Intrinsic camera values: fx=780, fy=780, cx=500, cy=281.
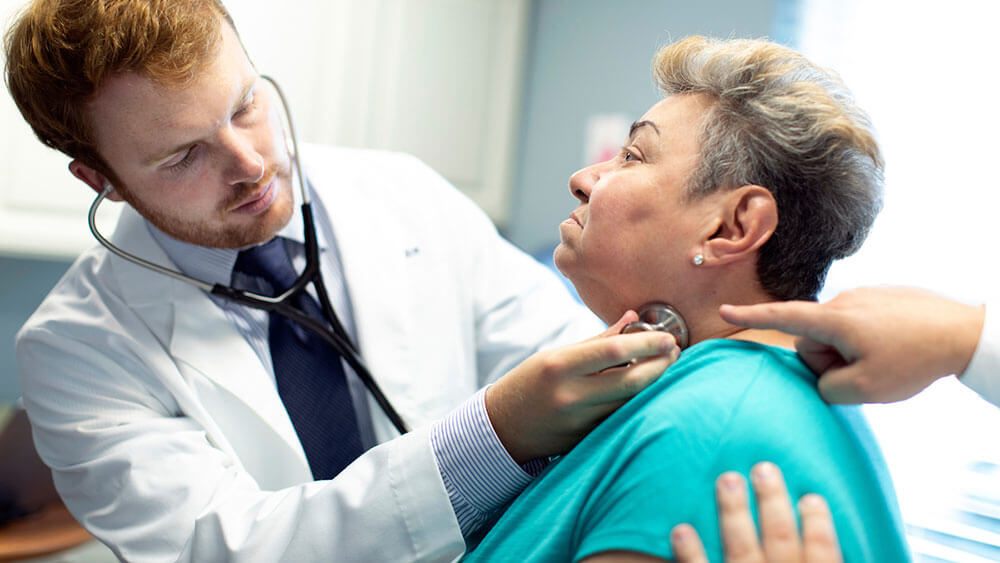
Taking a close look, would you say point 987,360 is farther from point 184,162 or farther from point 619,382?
point 184,162

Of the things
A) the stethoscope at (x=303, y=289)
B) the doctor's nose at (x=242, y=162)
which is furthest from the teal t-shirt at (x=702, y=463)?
the doctor's nose at (x=242, y=162)

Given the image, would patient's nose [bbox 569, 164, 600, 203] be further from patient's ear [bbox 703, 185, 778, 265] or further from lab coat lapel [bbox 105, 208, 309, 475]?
lab coat lapel [bbox 105, 208, 309, 475]

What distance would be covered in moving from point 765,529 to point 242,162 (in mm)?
781

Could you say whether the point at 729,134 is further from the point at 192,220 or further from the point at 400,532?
the point at 192,220

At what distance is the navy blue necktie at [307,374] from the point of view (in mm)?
1141

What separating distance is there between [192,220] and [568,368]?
0.65 m

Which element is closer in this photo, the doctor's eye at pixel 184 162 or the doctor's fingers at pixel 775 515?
the doctor's fingers at pixel 775 515

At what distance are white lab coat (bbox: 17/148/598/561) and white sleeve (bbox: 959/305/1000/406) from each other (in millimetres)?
512

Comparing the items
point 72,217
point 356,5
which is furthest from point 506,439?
point 356,5

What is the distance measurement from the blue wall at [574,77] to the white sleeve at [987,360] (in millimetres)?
1740

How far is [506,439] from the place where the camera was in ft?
2.56

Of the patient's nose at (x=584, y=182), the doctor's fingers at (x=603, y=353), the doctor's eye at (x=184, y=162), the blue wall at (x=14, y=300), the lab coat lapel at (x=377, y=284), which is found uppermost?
the patient's nose at (x=584, y=182)

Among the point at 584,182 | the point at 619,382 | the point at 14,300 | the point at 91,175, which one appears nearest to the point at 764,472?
the point at 619,382

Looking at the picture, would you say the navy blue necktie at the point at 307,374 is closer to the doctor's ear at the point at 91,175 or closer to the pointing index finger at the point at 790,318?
the doctor's ear at the point at 91,175
